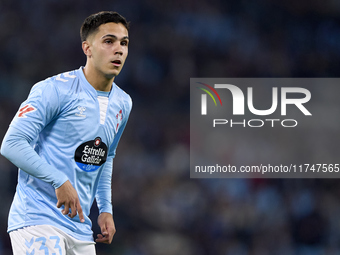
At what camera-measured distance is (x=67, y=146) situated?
86.0 inches

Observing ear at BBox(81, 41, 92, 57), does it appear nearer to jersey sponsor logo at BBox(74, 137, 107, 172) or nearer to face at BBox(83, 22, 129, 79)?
face at BBox(83, 22, 129, 79)

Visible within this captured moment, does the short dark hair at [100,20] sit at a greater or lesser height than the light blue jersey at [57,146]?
greater

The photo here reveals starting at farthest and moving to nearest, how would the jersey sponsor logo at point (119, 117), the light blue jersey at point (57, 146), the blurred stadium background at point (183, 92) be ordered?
1. the blurred stadium background at point (183, 92)
2. the jersey sponsor logo at point (119, 117)
3. the light blue jersey at point (57, 146)

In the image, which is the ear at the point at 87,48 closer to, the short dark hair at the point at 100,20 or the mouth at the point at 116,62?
the short dark hair at the point at 100,20

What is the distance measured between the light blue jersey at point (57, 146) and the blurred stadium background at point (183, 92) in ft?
9.75

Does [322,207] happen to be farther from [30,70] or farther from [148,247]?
[30,70]

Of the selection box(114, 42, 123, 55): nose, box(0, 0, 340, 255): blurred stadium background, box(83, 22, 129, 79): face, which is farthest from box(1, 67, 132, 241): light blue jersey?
box(0, 0, 340, 255): blurred stadium background

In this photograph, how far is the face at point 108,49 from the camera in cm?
232

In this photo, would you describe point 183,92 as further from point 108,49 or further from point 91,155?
point 91,155

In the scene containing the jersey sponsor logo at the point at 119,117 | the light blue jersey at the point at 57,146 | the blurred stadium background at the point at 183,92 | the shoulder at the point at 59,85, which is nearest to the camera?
the light blue jersey at the point at 57,146

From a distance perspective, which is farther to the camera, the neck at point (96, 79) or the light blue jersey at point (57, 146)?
the neck at point (96, 79)

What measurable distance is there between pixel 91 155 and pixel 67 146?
0.40ft

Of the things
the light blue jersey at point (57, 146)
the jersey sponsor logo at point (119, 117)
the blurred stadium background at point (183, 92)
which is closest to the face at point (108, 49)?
the light blue jersey at point (57, 146)

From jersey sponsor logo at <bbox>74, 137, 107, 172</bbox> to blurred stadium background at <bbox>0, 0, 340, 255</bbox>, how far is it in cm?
302
